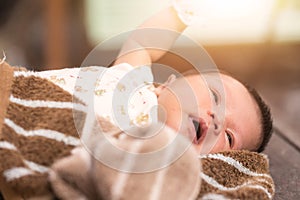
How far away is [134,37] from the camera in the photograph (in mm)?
907

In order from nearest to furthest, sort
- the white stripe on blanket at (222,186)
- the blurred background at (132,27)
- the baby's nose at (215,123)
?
1. the white stripe on blanket at (222,186)
2. the baby's nose at (215,123)
3. the blurred background at (132,27)

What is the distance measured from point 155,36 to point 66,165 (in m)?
0.43

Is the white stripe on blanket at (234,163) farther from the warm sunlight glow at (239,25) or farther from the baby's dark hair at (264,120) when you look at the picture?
the warm sunlight glow at (239,25)

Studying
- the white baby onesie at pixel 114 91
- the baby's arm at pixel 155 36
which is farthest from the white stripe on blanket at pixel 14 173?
the baby's arm at pixel 155 36

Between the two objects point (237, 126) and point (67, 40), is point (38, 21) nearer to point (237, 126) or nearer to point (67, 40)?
point (67, 40)

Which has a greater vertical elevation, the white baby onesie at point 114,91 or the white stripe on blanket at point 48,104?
the white stripe on blanket at point 48,104

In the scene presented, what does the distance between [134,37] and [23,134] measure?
15.0 inches

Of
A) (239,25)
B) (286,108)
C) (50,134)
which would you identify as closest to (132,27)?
(239,25)

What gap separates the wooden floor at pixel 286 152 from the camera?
81 cm

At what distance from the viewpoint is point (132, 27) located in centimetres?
226

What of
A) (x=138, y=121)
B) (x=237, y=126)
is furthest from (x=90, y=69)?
(x=237, y=126)

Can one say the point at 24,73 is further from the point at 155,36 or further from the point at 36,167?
the point at 155,36

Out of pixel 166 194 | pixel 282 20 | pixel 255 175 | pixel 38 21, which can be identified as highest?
pixel 166 194

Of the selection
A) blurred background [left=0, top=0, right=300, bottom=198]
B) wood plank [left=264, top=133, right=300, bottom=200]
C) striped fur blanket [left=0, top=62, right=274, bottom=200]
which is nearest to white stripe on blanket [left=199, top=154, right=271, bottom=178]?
striped fur blanket [left=0, top=62, right=274, bottom=200]
